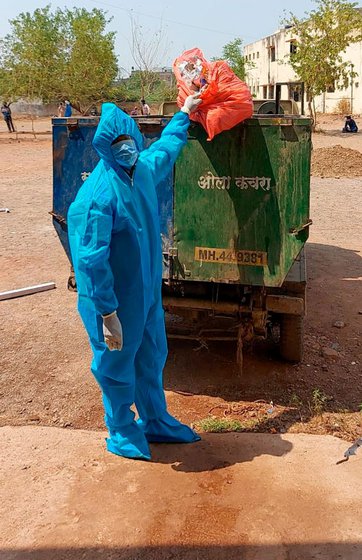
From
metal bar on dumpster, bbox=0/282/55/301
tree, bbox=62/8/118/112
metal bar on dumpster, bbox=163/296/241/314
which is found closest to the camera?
metal bar on dumpster, bbox=163/296/241/314

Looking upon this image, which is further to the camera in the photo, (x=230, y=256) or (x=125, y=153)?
(x=230, y=256)

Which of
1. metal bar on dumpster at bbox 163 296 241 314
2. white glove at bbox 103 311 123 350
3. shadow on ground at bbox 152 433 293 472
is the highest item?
white glove at bbox 103 311 123 350

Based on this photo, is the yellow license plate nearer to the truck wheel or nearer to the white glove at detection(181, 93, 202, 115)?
the truck wheel

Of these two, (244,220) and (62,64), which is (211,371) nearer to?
(244,220)

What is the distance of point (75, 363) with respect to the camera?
17.5 feet

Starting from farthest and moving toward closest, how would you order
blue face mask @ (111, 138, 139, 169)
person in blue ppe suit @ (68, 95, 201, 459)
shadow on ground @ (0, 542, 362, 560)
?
blue face mask @ (111, 138, 139, 169)
person in blue ppe suit @ (68, 95, 201, 459)
shadow on ground @ (0, 542, 362, 560)

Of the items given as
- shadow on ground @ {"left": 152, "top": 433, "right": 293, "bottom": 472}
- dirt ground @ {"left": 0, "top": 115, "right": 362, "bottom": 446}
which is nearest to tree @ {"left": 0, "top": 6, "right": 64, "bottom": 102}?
dirt ground @ {"left": 0, "top": 115, "right": 362, "bottom": 446}

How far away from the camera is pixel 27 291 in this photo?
7.00 m

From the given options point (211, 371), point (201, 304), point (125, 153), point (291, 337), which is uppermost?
point (125, 153)

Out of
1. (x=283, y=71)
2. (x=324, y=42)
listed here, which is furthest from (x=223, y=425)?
(x=283, y=71)

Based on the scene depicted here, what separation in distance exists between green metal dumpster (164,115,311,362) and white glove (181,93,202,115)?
27 cm

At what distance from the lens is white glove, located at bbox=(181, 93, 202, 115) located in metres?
4.05

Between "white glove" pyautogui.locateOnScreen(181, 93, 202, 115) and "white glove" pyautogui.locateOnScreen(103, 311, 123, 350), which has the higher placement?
"white glove" pyautogui.locateOnScreen(181, 93, 202, 115)

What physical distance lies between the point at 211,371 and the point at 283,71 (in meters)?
42.5
